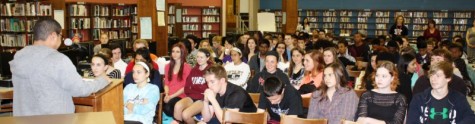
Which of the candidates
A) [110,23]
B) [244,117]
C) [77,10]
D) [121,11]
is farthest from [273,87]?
[121,11]

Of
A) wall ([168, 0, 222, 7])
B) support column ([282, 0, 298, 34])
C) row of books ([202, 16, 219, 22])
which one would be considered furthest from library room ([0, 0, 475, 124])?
row of books ([202, 16, 219, 22])

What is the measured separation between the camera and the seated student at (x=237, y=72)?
6.80m

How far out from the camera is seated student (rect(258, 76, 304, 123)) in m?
4.47

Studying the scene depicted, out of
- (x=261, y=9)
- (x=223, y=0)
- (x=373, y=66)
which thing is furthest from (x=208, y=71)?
(x=261, y=9)

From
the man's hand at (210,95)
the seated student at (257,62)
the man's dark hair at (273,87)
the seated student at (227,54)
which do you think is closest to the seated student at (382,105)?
the man's dark hair at (273,87)

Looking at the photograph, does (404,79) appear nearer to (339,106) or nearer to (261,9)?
(339,106)

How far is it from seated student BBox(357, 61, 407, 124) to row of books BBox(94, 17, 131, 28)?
34.8 feet

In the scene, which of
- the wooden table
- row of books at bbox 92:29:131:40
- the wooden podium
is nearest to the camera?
the wooden table

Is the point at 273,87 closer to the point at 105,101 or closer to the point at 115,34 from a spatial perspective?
the point at 105,101

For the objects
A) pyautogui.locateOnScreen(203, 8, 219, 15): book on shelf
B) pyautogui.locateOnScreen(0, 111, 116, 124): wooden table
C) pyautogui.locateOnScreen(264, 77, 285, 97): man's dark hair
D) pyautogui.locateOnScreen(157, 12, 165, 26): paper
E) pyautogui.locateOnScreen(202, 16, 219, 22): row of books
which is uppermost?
pyautogui.locateOnScreen(203, 8, 219, 15): book on shelf

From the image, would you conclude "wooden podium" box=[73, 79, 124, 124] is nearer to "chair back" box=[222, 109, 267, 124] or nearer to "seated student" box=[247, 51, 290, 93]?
"chair back" box=[222, 109, 267, 124]

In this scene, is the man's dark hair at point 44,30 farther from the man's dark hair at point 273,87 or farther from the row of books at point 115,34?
the row of books at point 115,34

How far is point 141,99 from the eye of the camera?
5.10 m

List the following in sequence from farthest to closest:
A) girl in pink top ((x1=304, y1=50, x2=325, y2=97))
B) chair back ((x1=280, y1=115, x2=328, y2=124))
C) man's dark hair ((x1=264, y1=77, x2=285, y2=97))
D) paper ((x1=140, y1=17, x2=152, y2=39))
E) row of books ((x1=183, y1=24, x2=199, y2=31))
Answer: row of books ((x1=183, y1=24, x2=199, y2=31)), paper ((x1=140, y1=17, x2=152, y2=39)), girl in pink top ((x1=304, y1=50, x2=325, y2=97)), man's dark hair ((x1=264, y1=77, x2=285, y2=97)), chair back ((x1=280, y1=115, x2=328, y2=124))
